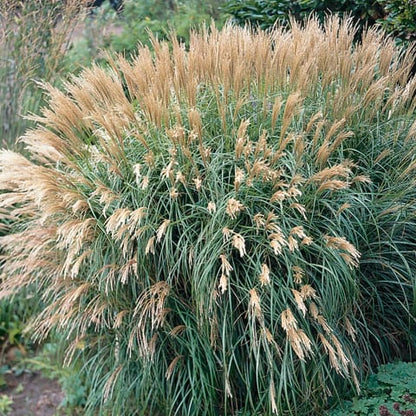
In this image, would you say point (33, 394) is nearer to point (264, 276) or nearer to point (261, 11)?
point (264, 276)

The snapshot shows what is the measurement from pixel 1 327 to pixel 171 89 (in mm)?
2598

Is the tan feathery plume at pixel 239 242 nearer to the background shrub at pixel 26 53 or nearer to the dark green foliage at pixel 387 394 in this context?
the dark green foliage at pixel 387 394

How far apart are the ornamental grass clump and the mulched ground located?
96cm

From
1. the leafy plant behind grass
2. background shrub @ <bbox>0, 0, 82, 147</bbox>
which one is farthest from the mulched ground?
the leafy plant behind grass

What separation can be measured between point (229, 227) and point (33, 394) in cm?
252

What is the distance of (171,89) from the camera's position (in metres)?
3.69

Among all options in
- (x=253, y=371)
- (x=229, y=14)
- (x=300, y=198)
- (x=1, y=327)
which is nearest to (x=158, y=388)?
(x=253, y=371)

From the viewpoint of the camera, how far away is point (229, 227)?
316 centimetres

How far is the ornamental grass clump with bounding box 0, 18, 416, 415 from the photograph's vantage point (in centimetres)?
311

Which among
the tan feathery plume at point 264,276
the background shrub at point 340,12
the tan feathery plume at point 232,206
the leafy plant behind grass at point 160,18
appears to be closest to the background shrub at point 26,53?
the leafy plant behind grass at point 160,18

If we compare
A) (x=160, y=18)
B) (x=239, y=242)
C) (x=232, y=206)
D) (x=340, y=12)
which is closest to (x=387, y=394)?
(x=239, y=242)

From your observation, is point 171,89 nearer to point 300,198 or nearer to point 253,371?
point 300,198

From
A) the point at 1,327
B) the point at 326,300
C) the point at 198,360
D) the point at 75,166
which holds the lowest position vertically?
the point at 1,327

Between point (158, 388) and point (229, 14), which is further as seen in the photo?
point (229, 14)
